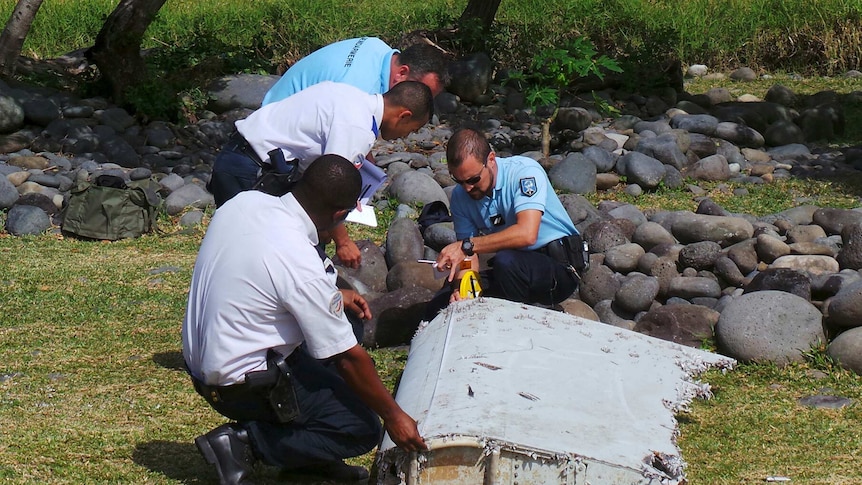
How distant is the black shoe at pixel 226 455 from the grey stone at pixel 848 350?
289 cm

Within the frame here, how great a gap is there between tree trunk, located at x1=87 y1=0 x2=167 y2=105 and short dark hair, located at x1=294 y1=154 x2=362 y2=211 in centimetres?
882

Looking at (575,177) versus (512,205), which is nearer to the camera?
(512,205)

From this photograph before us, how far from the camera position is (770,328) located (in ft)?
17.9

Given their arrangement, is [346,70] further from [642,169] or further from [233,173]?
[642,169]

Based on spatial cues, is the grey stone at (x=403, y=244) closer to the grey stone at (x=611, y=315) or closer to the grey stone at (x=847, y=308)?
the grey stone at (x=611, y=315)

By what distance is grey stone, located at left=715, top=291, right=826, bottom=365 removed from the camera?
213 inches

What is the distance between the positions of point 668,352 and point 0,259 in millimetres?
5153

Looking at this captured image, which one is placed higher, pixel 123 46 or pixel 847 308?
pixel 847 308

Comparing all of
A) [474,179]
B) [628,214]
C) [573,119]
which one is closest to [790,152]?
[573,119]

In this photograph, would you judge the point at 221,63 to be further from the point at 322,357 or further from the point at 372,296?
the point at 322,357

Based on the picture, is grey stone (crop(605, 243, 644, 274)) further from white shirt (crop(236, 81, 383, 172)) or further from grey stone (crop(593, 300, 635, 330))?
white shirt (crop(236, 81, 383, 172))

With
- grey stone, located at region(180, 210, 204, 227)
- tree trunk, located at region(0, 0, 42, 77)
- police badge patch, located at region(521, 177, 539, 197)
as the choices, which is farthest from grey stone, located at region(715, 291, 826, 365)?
tree trunk, located at region(0, 0, 42, 77)

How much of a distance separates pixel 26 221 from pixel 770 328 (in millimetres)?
5809

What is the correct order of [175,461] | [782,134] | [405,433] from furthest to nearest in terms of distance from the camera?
[782,134], [175,461], [405,433]
